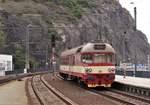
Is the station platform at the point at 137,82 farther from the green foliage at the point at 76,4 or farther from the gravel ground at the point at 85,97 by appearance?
the green foliage at the point at 76,4

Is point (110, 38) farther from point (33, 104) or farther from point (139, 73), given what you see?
point (33, 104)

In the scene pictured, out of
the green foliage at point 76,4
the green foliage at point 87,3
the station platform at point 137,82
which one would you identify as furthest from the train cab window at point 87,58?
the green foliage at point 87,3

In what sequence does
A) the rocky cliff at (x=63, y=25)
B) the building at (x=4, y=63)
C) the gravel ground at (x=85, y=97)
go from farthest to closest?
the rocky cliff at (x=63, y=25)
the building at (x=4, y=63)
the gravel ground at (x=85, y=97)

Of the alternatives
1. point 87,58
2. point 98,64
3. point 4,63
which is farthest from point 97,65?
point 4,63

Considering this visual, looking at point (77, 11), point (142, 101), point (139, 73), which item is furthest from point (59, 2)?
point (142, 101)

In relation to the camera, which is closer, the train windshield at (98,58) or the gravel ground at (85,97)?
the gravel ground at (85,97)

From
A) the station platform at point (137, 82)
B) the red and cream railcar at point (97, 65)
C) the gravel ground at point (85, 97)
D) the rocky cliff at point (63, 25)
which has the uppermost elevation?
the rocky cliff at point (63, 25)

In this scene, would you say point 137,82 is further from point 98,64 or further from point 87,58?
point 87,58

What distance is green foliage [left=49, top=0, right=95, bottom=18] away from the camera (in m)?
144

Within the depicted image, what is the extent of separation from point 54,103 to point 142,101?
180 inches

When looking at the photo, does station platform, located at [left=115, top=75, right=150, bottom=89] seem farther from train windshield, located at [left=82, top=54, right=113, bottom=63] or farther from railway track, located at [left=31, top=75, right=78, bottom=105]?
railway track, located at [left=31, top=75, right=78, bottom=105]

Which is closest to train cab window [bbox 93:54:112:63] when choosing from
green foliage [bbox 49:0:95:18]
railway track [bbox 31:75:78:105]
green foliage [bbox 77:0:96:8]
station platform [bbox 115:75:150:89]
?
station platform [bbox 115:75:150:89]

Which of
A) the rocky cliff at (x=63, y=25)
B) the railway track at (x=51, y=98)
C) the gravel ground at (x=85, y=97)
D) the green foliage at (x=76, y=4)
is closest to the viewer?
the railway track at (x=51, y=98)

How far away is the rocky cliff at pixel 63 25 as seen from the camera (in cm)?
11119
